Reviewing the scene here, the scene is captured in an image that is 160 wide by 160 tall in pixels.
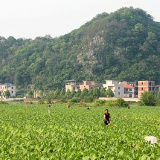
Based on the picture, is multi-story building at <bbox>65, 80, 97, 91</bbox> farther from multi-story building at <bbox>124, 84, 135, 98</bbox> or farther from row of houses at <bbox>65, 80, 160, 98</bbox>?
multi-story building at <bbox>124, 84, 135, 98</bbox>

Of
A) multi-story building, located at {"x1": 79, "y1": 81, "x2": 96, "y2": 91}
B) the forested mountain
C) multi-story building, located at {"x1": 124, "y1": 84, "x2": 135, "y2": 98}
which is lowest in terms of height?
multi-story building, located at {"x1": 124, "y1": 84, "x2": 135, "y2": 98}

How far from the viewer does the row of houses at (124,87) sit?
99.9 m

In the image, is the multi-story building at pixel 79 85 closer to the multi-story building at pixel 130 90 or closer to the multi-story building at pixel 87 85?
the multi-story building at pixel 87 85

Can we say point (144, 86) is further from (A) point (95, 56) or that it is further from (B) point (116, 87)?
(A) point (95, 56)

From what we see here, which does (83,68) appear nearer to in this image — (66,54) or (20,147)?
(66,54)

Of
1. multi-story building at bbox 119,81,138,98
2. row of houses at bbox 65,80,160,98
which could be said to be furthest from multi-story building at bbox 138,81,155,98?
multi-story building at bbox 119,81,138,98

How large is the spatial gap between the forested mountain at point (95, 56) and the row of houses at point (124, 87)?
6.66m

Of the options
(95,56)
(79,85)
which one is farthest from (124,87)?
(95,56)

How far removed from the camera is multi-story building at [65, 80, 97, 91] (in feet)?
337

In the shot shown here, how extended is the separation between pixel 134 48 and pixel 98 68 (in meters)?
14.1

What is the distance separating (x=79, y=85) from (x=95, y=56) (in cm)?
1526

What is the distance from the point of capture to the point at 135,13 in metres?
144

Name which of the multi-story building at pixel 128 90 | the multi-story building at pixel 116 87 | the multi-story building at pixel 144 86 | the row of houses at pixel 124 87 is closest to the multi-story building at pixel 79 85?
the row of houses at pixel 124 87

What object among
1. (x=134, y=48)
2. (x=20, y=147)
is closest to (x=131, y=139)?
(x=20, y=147)
